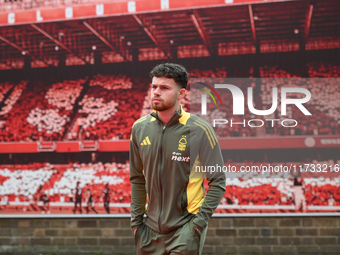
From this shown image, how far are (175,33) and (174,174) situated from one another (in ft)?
9.80

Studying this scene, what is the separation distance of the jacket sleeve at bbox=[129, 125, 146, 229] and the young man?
0.06m

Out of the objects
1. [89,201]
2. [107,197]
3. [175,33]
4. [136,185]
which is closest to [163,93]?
[136,185]

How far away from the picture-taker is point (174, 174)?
6.51 feet

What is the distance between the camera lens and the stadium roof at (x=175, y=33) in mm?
4301

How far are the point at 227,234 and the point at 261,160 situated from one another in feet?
3.40

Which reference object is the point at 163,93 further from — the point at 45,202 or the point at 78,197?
the point at 45,202

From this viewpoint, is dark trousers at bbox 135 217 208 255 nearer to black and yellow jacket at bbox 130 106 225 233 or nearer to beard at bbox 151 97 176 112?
black and yellow jacket at bbox 130 106 225 233

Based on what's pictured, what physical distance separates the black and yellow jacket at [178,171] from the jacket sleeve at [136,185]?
3 centimetres

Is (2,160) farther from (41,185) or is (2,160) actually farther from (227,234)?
(227,234)

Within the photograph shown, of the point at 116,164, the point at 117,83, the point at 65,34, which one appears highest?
the point at 65,34

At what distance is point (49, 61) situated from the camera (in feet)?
16.0

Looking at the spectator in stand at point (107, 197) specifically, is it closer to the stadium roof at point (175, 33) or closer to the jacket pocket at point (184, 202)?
the stadium roof at point (175, 33)

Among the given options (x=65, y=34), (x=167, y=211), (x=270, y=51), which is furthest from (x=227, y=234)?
(x=65, y=34)

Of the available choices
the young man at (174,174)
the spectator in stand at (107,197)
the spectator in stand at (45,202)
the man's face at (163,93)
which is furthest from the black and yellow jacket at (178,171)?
the spectator in stand at (45,202)
